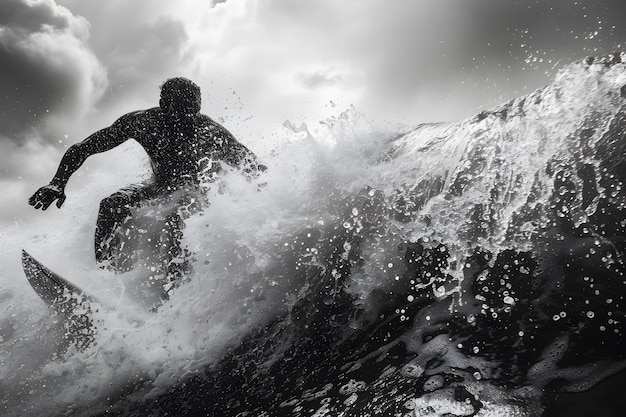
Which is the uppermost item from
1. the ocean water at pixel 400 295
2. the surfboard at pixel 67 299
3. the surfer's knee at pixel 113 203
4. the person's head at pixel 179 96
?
the person's head at pixel 179 96

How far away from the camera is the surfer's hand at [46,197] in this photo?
3637 mm

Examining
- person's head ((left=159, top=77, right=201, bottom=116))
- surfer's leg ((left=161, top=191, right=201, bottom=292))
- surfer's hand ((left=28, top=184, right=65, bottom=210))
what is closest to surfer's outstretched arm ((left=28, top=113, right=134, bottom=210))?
surfer's hand ((left=28, top=184, right=65, bottom=210))

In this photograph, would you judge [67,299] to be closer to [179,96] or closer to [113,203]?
[113,203]

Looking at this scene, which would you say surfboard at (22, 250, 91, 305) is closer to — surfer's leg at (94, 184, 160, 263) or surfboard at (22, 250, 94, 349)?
surfboard at (22, 250, 94, 349)

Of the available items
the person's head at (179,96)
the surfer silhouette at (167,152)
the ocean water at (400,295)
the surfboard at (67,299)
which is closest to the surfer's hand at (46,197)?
the surfer silhouette at (167,152)

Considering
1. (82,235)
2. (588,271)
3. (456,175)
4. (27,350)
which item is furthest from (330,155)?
(82,235)

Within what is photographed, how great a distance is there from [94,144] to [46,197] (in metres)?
0.67

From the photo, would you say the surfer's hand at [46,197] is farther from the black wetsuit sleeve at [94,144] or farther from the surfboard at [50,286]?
the surfboard at [50,286]

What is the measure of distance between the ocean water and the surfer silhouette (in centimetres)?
33

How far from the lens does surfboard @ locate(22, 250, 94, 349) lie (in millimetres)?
3178

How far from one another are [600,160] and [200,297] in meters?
2.90

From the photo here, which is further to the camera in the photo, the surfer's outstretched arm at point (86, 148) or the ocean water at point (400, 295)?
the surfer's outstretched arm at point (86, 148)

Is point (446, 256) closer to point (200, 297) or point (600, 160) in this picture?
point (600, 160)

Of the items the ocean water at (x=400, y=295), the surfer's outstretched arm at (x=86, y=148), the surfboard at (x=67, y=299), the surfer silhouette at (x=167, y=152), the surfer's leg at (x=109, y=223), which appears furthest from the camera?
the surfer's outstretched arm at (x=86, y=148)
